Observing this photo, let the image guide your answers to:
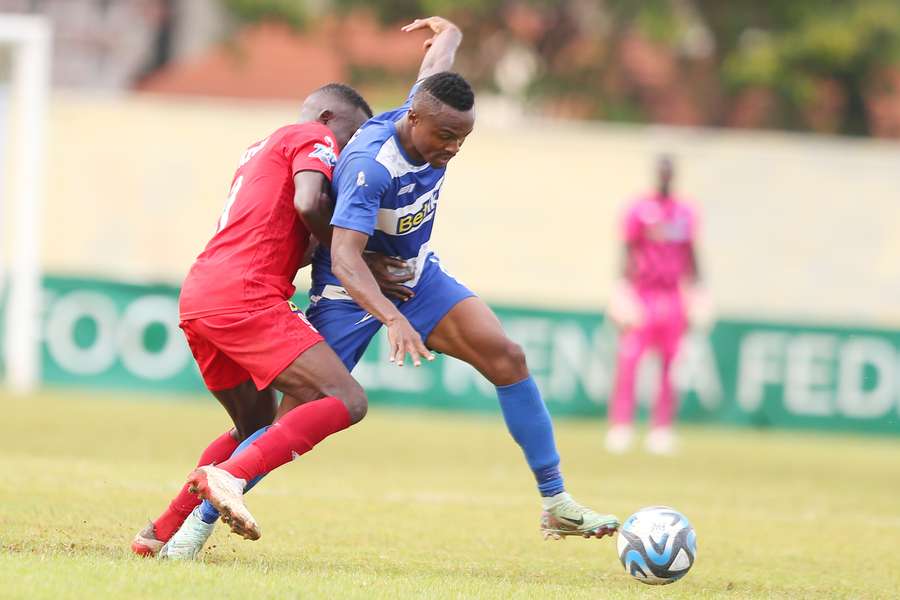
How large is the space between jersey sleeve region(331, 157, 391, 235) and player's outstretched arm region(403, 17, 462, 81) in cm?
116

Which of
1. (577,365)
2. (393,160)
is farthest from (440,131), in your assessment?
(577,365)

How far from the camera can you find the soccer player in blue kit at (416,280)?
6.43 meters

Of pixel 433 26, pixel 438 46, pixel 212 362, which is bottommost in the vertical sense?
pixel 212 362

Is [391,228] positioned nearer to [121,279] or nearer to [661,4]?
[121,279]

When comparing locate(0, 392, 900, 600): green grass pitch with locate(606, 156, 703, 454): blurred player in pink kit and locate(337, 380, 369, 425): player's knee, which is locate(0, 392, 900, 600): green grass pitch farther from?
locate(337, 380, 369, 425): player's knee

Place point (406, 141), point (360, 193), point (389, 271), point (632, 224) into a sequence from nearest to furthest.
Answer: point (360, 193) < point (406, 141) < point (389, 271) < point (632, 224)

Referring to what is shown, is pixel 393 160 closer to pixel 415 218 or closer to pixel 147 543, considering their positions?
pixel 415 218

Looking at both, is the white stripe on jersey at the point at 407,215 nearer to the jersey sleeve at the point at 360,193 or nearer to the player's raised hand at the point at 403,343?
the jersey sleeve at the point at 360,193

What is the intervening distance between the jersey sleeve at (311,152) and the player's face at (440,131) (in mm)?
351

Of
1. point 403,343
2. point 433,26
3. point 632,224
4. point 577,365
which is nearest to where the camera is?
point 403,343

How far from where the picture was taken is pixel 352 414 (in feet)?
21.2

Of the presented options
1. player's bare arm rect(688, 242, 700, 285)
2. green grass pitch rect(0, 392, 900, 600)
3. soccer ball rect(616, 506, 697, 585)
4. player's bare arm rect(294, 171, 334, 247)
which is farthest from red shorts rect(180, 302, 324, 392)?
player's bare arm rect(688, 242, 700, 285)

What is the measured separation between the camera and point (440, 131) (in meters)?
6.66

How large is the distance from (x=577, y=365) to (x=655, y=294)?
9.72 ft
